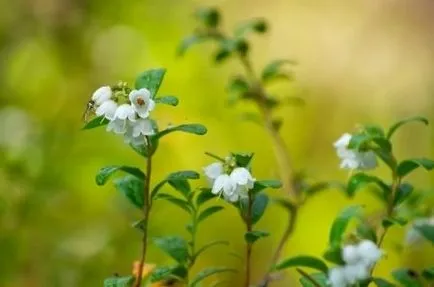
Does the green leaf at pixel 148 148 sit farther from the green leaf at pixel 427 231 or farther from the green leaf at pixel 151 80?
the green leaf at pixel 427 231

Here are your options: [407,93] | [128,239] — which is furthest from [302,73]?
[128,239]

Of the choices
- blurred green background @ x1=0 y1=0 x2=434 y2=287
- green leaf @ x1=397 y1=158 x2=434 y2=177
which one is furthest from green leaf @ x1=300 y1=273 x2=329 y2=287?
blurred green background @ x1=0 y1=0 x2=434 y2=287

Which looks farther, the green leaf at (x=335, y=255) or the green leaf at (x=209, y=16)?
the green leaf at (x=209, y=16)

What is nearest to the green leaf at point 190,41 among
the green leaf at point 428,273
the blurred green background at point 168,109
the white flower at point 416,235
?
the blurred green background at point 168,109

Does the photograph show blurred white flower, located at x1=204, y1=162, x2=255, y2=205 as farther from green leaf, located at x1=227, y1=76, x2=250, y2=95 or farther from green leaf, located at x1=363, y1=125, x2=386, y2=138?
green leaf, located at x1=227, y1=76, x2=250, y2=95

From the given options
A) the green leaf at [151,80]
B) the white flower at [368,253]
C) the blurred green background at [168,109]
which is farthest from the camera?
the blurred green background at [168,109]

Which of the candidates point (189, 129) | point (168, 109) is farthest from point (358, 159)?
point (168, 109)

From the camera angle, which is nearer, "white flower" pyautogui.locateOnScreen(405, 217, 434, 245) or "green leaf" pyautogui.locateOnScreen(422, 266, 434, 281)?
"green leaf" pyautogui.locateOnScreen(422, 266, 434, 281)
